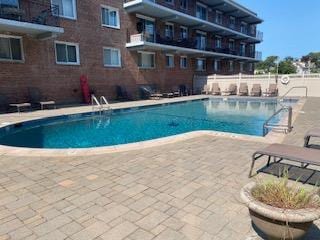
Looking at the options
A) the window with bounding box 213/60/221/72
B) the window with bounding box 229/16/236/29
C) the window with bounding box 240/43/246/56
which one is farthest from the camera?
the window with bounding box 240/43/246/56

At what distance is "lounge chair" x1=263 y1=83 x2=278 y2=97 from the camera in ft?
65.0

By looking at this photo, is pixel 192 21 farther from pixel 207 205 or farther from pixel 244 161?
pixel 207 205

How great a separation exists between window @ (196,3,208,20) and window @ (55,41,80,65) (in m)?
14.4

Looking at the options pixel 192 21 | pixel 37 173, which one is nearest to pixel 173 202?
pixel 37 173

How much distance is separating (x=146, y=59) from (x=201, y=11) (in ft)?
32.0

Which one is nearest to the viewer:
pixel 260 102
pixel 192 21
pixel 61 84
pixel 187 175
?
pixel 187 175

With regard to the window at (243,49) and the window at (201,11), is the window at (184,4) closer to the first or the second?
the window at (201,11)

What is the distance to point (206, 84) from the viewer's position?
23.4m

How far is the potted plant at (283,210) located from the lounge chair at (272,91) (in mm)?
19416

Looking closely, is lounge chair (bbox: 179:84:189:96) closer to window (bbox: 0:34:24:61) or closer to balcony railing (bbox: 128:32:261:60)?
balcony railing (bbox: 128:32:261:60)

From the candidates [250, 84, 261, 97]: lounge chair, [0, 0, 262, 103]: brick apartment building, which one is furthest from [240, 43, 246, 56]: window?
[250, 84, 261, 97]: lounge chair

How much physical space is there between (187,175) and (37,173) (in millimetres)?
2406

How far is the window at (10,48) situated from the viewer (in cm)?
1154

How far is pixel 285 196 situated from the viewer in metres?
2.05
